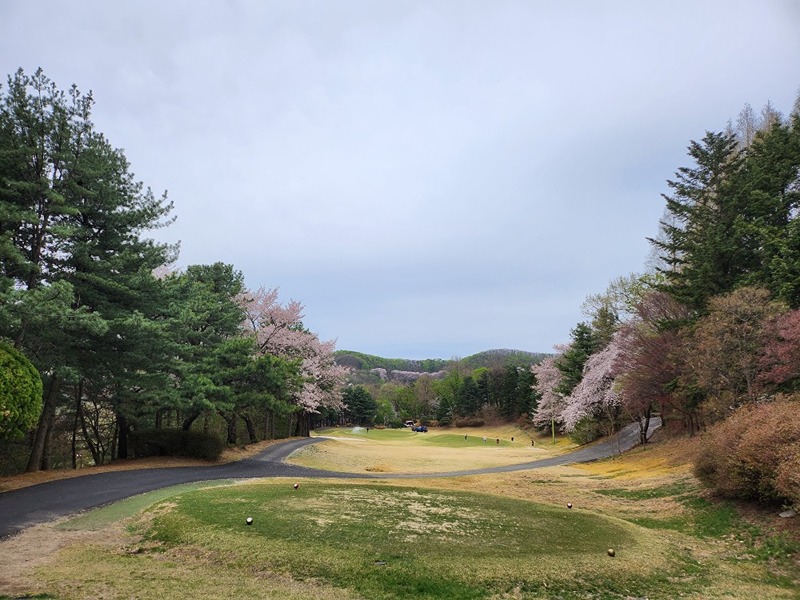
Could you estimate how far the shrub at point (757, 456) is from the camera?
9719 mm

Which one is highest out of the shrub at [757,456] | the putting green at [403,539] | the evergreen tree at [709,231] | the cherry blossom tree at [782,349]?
the evergreen tree at [709,231]

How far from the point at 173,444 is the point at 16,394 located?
12498mm

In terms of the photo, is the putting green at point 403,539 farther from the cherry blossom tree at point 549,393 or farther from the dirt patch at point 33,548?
the cherry blossom tree at point 549,393

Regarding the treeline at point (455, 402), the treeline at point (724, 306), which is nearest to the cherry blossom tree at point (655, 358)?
the treeline at point (724, 306)

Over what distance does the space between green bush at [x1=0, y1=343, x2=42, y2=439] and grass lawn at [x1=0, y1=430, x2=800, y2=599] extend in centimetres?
320

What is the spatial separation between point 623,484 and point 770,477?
9.08 m

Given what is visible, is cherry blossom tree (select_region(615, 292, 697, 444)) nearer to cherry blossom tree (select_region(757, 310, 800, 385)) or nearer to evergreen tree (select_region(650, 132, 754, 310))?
evergreen tree (select_region(650, 132, 754, 310))

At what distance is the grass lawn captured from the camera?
6.52 m

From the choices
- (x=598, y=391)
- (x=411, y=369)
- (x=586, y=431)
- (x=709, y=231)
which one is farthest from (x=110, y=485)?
(x=411, y=369)

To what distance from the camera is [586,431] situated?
4088cm

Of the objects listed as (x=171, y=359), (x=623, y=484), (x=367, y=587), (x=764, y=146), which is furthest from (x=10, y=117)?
(x=764, y=146)

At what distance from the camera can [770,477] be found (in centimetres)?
1066

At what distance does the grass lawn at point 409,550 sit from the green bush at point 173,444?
917 centimetres

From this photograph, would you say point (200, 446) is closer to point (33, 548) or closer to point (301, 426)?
point (33, 548)
